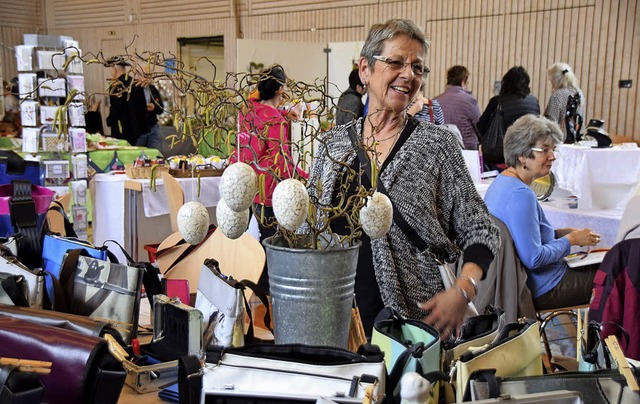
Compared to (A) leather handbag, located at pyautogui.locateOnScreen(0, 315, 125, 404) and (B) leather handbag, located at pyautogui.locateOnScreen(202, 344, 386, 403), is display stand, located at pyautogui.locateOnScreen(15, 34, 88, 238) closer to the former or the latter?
(A) leather handbag, located at pyautogui.locateOnScreen(0, 315, 125, 404)

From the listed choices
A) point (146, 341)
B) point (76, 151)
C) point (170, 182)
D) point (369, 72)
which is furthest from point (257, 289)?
point (76, 151)

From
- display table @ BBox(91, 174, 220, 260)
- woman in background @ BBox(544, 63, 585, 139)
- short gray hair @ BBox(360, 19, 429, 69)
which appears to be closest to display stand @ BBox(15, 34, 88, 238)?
display table @ BBox(91, 174, 220, 260)

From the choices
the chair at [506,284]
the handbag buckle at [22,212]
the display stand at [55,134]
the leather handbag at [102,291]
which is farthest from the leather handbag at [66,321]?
the display stand at [55,134]

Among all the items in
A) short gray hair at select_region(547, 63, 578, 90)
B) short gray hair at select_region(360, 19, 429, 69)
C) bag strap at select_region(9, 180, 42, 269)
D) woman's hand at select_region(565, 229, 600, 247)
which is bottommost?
woman's hand at select_region(565, 229, 600, 247)

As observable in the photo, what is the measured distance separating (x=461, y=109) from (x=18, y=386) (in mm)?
6124

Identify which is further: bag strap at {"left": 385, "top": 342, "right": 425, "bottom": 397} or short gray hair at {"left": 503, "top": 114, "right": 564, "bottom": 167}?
short gray hair at {"left": 503, "top": 114, "right": 564, "bottom": 167}

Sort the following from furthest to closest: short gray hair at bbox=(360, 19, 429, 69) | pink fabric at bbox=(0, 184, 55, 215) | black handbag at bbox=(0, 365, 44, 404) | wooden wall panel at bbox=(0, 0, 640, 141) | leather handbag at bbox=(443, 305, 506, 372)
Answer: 1. wooden wall panel at bbox=(0, 0, 640, 141)
2. pink fabric at bbox=(0, 184, 55, 215)
3. short gray hair at bbox=(360, 19, 429, 69)
4. leather handbag at bbox=(443, 305, 506, 372)
5. black handbag at bbox=(0, 365, 44, 404)

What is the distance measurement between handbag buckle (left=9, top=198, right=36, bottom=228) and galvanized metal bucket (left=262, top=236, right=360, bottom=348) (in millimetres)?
945

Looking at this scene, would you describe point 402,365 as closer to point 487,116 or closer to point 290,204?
point 290,204

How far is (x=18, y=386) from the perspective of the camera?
3.21 ft

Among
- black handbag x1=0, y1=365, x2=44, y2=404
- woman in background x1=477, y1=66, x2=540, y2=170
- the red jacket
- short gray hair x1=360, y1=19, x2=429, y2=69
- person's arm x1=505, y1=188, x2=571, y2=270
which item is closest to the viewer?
black handbag x1=0, y1=365, x2=44, y2=404

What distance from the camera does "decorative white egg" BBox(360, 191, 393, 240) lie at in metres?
1.25

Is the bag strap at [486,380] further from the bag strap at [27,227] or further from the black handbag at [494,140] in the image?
the black handbag at [494,140]

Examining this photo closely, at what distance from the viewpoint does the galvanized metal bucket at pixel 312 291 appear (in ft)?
3.84
